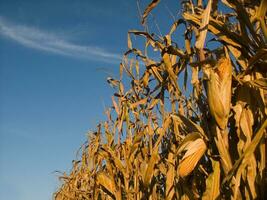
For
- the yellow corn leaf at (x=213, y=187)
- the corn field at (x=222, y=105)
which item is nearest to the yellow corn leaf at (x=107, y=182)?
the corn field at (x=222, y=105)

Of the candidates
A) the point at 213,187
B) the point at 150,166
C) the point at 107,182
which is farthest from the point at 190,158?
the point at 107,182

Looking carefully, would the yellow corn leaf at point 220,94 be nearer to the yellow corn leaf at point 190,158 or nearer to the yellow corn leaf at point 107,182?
the yellow corn leaf at point 190,158

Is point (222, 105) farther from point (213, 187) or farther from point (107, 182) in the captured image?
point (107, 182)

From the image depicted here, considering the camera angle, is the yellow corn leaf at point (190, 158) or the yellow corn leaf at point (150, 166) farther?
the yellow corn leaf at point (150, 166)

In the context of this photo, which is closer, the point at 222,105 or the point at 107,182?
the point at 222,105

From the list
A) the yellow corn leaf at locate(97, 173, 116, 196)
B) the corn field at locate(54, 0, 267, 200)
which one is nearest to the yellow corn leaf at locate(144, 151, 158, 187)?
the corn field at locate(54, 0, 267, 200)

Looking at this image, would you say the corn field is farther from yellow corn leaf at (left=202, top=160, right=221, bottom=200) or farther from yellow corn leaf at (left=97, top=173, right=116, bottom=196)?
yellow corn leaf at (left=97, top=173, right=116, bottom=196)

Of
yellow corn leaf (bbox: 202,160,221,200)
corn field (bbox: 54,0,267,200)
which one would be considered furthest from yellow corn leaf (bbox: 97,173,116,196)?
yellow corn leaf (bbox: 202,160,221,200)

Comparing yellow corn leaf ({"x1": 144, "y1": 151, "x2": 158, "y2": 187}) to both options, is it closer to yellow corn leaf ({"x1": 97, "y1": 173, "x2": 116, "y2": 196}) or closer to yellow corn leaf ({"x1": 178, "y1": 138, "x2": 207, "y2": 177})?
yellow corn leaf ({"x1": 178, "y1": 138, "x2": 207, "y2": 177})

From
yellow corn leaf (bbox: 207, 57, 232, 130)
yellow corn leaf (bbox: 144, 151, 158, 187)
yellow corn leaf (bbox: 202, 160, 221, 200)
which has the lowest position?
yellow corn leaf (bbox: 202, 160, 221, 200)

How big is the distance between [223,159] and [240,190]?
0.10 metres

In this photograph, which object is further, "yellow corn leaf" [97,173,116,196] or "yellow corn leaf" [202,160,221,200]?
"yellow corn leaf" [97,173,116,196]

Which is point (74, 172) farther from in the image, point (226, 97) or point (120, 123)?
point (226, 97)

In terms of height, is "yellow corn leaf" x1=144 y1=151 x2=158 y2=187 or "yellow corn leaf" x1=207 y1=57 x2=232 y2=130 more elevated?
"yellow corn leaf" x1=207 y1=57 x2=232 y2=130
